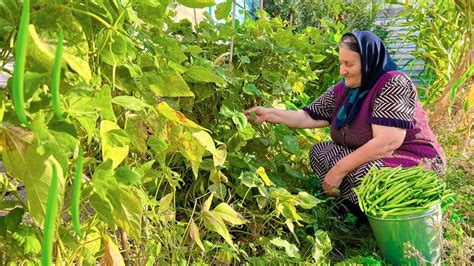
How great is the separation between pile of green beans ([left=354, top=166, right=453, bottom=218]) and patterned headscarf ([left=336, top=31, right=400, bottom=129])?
0.44 m

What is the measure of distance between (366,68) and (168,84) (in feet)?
4.43

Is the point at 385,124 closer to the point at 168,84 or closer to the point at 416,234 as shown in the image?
the point at 416,234

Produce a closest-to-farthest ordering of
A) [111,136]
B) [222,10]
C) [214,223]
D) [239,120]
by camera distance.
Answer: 1. [111,136]
2. [214,223]
3. [222,10]
4. [239,120]

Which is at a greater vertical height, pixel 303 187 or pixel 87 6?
pixel 87 6

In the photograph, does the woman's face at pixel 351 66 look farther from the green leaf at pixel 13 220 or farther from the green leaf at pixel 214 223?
the green leaf at pixel 13 220

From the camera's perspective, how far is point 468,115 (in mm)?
3047

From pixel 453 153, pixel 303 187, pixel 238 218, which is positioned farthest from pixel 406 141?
pixel 238 218

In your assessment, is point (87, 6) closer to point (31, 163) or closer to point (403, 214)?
point (31, 163)

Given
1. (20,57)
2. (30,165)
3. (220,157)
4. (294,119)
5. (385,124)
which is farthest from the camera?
(294,119)

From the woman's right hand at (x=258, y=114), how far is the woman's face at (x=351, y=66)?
40cm

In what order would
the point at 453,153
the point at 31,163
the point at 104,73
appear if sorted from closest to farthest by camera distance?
the point at 31,163, the point at 104,73, the point at 453,153

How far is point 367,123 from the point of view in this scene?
2160 millimetres

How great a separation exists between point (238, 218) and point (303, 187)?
1.06m

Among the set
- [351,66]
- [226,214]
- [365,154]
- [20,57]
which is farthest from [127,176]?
[351,66]
